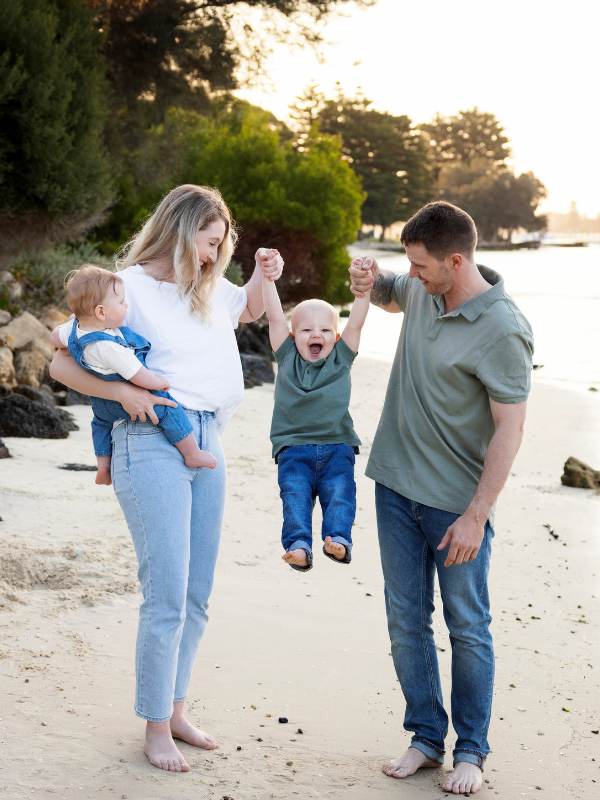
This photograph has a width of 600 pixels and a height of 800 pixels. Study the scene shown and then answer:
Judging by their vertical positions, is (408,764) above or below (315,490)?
below

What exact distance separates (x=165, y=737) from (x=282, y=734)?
618 mm

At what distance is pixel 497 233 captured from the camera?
3738 inches

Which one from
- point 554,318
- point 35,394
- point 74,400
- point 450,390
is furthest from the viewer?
point 554,318

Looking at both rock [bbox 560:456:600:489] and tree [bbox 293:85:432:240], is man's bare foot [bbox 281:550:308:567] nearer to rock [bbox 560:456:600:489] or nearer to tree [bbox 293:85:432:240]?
rock [bbox 560:456:600:489]

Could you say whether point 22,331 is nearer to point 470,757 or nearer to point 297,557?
point 297,557

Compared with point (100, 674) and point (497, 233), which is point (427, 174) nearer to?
point (497, 233)

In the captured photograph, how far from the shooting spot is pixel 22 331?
33.2 ft

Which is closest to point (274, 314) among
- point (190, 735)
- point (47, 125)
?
point (190, 735)

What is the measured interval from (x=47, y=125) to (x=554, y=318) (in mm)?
28148

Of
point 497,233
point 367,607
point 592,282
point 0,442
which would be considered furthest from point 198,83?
point 497,233

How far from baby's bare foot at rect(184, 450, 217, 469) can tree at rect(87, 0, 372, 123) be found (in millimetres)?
13260

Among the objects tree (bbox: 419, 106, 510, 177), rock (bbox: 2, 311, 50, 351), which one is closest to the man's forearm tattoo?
rock (bbox: 2, 311, 50, 351)

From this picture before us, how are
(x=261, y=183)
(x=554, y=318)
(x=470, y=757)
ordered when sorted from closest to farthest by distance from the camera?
(x=470, y=757)
(x=261, y=183)
(x=554, y=318)

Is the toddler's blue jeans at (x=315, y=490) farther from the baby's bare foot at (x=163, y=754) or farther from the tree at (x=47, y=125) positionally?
the tree at (x=47, y=125)
